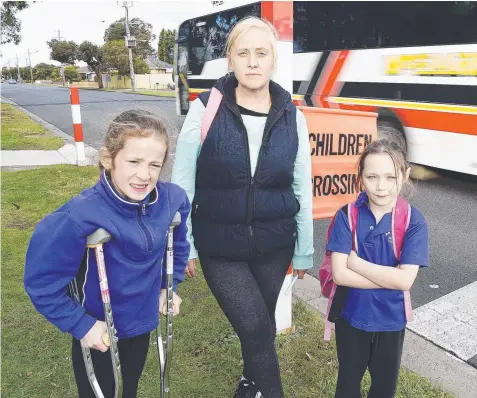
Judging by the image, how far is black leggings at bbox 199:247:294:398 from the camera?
2.17 metres

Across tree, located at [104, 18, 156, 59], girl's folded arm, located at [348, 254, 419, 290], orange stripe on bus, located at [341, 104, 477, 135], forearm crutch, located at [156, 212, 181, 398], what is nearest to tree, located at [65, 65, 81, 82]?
tree, located at [104, 18, 156, 59]

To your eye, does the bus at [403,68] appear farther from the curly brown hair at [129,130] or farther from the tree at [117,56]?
the tree at [117,56]

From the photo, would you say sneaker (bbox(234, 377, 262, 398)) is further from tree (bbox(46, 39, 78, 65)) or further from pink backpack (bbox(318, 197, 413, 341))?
tree (bbox(46, 39, 78, 65))

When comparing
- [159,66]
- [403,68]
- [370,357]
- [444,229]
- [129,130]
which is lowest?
[444,229]

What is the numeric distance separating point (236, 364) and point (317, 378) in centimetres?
49

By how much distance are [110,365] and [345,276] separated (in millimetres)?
1010

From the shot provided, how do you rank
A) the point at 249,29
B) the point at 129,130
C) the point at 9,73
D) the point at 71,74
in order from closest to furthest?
the point at 129,130, the point at 249,29, the point at 71,74, the point at 9,73

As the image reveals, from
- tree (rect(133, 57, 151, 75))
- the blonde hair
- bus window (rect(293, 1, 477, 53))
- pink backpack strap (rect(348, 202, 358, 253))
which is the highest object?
tree (rect(133, 57, 151, 75))

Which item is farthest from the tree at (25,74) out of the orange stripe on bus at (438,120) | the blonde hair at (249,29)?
the blonde hair at (249,29)

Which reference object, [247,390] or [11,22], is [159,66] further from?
[247,390]

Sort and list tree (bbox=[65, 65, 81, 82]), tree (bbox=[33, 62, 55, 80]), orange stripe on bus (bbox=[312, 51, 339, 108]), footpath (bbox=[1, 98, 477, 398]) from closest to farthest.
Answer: footpath (bbox=[1, 98, 477, 398]) → orange stripe on bus (bbox=[312, 51, 339, 108]) → tree (bbox=[65, 65, 81, 82]) → tree (bbox=[33, 62, 55, 80])

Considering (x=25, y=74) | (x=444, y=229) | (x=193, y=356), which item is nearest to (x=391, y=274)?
(x=193, y=356)

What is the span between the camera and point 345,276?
78.4 inches

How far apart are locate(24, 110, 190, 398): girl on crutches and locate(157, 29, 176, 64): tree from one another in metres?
84.7
